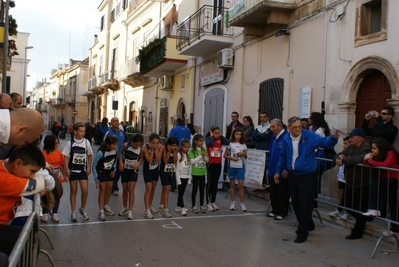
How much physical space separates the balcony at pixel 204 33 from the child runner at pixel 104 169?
30.5ft

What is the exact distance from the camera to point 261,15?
13.0 m

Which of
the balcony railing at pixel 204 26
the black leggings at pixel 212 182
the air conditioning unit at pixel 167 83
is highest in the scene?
the balcony railing at pixel 204 26

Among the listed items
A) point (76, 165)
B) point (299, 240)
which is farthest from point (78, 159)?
point (299, 240)

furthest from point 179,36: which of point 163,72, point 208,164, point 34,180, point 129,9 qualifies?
point 34,180

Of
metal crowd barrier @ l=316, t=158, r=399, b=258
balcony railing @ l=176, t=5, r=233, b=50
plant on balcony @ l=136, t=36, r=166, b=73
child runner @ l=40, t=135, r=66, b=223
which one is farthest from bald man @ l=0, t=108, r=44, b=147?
plant on balcony @ l=136, t=36, r=166, b=73

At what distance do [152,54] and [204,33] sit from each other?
6536mm

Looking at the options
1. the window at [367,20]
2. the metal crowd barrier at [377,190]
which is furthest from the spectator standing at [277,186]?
the window at [367,20]

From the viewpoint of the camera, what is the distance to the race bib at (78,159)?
7.45m

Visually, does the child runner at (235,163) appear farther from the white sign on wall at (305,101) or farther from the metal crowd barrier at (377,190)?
the white sign on wall at (305,101)

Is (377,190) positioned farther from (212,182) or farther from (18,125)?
(18,125)

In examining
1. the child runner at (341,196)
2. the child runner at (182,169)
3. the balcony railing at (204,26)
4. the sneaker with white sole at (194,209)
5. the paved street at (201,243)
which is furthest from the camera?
the balcony railing at (204,26)

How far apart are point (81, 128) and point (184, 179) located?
7.10 ft

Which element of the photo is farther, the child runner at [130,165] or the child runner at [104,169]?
the child runner at [130,165]

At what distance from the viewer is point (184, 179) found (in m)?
8.31
